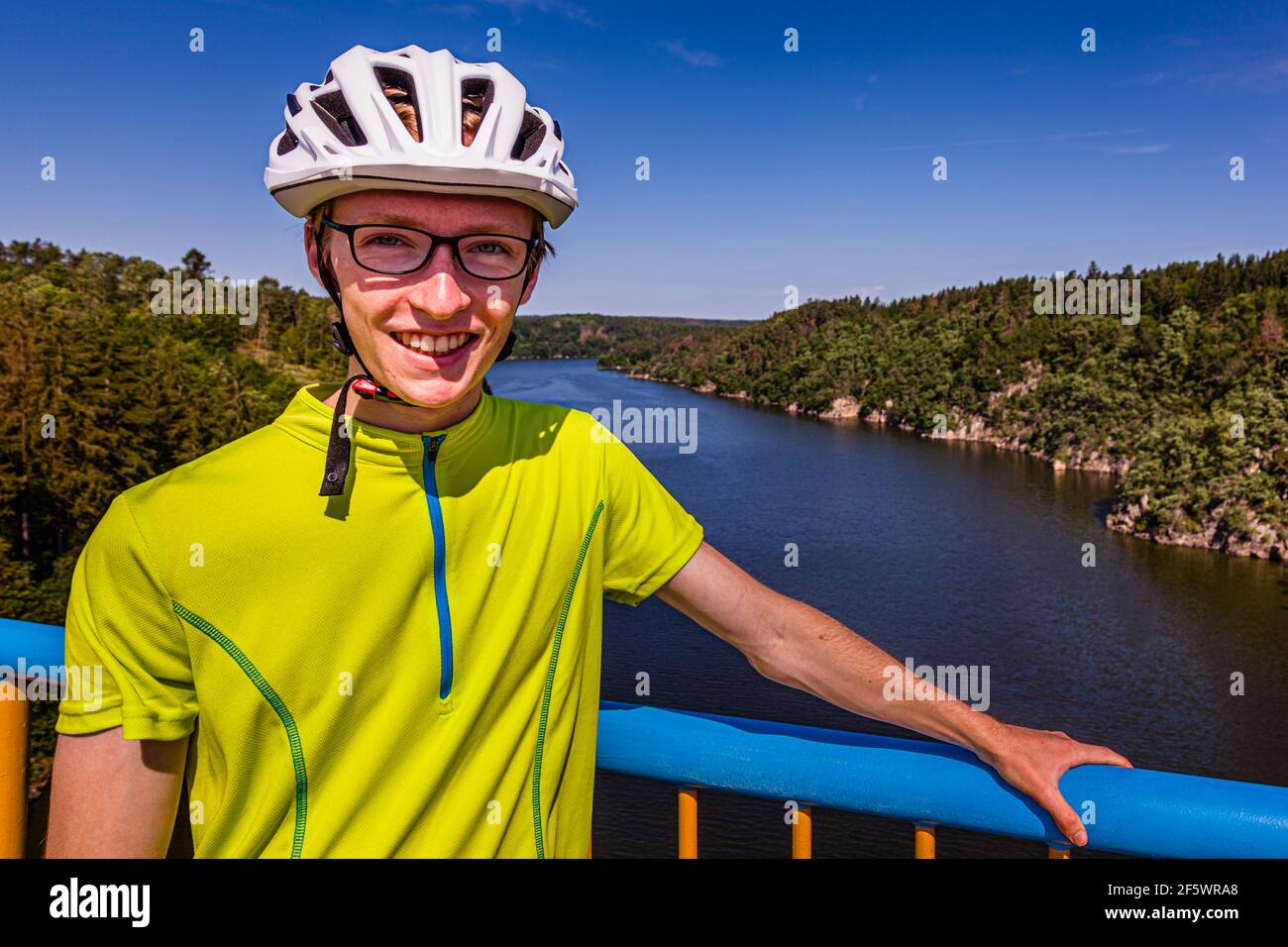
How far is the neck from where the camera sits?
188 cm

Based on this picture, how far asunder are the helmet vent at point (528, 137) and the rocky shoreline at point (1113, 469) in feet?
193

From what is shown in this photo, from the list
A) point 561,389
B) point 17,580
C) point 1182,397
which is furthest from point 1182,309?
point 17,580

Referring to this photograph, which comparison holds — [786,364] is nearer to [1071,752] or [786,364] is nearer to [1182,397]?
[1182,397]

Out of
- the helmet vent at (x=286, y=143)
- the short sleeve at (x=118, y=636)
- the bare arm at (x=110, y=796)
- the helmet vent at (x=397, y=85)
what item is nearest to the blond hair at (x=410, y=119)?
the helmet vent at (x=397, y=85)

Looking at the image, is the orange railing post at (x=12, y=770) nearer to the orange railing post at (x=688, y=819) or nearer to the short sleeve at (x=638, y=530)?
the short sleeve at (x=638, y=530)

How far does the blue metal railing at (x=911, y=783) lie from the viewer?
1.74 m

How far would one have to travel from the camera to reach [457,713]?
189 centimetres

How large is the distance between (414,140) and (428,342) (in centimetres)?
39

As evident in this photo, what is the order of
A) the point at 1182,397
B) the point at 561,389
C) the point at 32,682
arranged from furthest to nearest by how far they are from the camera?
1. the point at 561,389
2. the point at 1182,397
3. the point at 32,682

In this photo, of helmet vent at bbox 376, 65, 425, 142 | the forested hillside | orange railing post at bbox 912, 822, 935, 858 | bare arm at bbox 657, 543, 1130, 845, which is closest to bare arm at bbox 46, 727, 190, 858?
bare arm at bbox 657, 543, 1130, 845

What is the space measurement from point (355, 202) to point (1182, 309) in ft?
301

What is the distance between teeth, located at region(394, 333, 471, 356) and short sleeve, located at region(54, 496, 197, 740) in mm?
575

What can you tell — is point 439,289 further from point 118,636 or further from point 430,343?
point 118,636

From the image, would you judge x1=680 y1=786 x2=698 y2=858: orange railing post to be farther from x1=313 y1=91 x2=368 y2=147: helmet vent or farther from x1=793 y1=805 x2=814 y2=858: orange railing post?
x1=313 y1=91 x2=368 y2=147: helmet vent
